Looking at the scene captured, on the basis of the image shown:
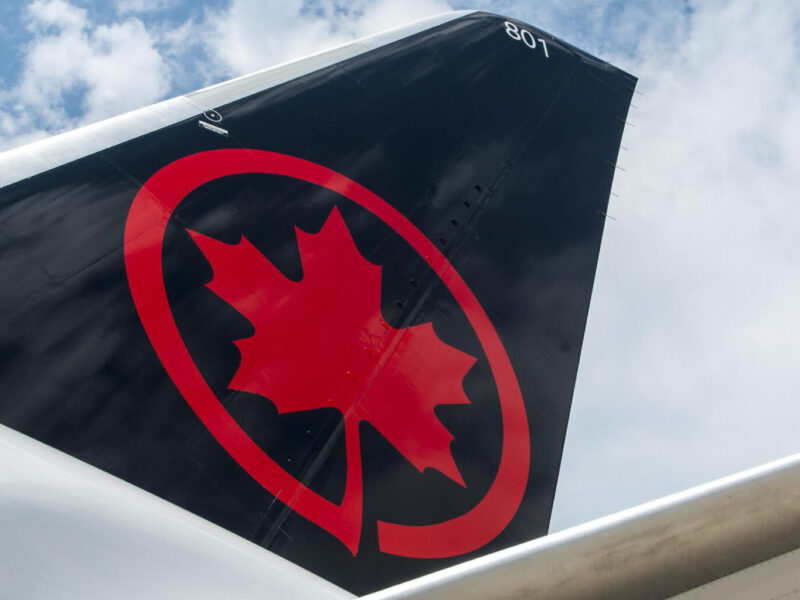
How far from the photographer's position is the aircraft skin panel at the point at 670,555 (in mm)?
1713

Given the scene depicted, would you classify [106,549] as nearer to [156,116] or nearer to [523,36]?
[156,116]

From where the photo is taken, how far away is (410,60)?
709cm

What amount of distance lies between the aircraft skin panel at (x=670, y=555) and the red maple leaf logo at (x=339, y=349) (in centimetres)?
316

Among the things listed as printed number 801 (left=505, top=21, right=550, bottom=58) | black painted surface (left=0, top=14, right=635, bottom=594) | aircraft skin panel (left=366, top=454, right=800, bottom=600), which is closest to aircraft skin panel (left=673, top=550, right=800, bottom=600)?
aircraft skin panel (left=366, top=454, right=800, bottom=600)

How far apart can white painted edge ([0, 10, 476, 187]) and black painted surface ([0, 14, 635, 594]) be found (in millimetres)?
93

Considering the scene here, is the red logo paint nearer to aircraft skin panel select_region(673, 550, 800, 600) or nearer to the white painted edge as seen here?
the white painted edge

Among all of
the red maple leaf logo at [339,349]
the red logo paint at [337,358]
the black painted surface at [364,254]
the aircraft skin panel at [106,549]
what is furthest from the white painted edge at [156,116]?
the aircraft skin panel at [106,549]

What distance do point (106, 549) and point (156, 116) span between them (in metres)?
3.82

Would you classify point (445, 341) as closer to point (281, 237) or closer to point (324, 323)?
point (324, 323)

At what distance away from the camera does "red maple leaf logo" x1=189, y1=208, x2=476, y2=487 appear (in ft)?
16.0

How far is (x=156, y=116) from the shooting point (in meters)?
5.41

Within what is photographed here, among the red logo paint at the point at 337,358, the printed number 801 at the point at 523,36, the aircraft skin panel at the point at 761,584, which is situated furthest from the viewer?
the printed number 801 at the point at 523,36

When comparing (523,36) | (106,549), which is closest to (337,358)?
(106,549)

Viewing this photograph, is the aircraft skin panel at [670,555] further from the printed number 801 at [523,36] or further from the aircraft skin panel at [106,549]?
the printed number 801 at [523,36]
